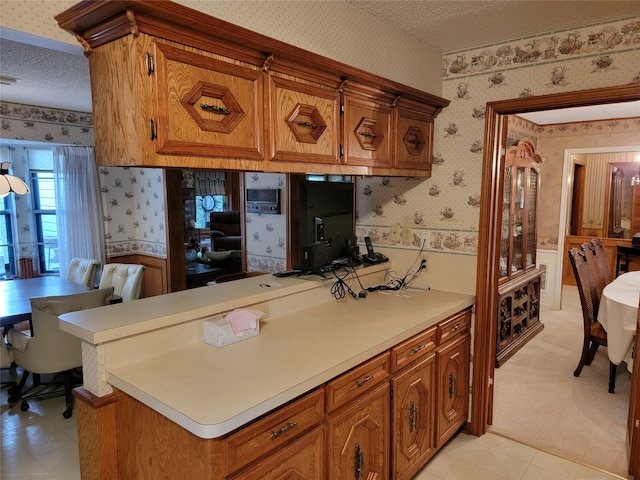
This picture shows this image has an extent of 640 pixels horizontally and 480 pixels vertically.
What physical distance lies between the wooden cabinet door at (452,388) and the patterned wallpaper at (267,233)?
2268 mm

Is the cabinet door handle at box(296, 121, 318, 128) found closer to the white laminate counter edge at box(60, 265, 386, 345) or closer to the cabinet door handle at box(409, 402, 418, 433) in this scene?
the white laminate counter edge at box(60, 265, 386, 345)

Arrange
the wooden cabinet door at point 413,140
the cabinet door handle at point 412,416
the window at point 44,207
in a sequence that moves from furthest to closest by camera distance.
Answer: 1. the window at point 44,207
2. the wooden cabinet door at point 413,140
3. the cabinet door handle at point 412,416

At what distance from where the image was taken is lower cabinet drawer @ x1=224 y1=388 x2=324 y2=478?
1328 millimetres

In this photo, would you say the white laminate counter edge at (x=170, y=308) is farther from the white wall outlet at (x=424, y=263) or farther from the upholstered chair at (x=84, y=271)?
the upholstered chair at (x=84, y=271)

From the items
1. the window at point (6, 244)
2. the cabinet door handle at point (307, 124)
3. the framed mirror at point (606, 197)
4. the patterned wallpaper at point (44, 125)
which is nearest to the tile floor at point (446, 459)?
the cabinet door handle at point (307, 124)

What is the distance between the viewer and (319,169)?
6.87ft

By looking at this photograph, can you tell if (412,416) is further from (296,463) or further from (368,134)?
(368,134)

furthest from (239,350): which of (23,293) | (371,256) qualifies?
(23,293)

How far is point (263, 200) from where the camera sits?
15.1 feet

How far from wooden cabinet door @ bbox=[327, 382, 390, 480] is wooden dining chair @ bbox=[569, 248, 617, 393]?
2.36m

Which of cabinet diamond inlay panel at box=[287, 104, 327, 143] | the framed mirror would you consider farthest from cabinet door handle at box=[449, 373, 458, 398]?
the framed mirror

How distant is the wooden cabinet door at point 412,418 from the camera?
2.09 meters

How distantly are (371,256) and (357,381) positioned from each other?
1278 mm

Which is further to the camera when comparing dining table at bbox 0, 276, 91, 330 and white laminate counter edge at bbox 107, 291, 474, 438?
dining table at bbox 0, 276, 91, 330
